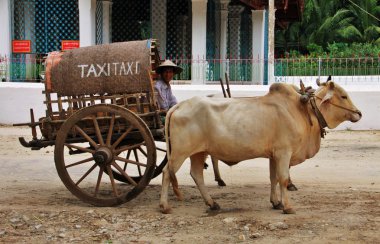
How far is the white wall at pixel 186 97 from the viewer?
15125 mm

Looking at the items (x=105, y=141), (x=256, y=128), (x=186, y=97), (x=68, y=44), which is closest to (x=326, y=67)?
(x=186, y=97)

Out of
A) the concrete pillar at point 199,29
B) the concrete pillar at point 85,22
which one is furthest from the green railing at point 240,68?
the concrete pillar at point 85,22

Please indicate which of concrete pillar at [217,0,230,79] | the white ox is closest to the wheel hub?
the white ox

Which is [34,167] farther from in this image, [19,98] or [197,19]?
[197,19]

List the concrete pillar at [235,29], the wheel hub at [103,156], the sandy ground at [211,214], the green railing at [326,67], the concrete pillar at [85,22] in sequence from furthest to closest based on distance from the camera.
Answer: the concrete pillar at [235,29] → the concrete pillar at [85,22] → the green railing at [326,67] → the wheel hub at [103,156] → the sandy ground at [211,214]

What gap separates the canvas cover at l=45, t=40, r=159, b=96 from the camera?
716 centimetres

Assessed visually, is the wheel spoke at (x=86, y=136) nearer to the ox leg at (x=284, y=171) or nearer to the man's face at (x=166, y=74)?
the man's face at (x=166, y=74)

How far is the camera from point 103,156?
697 cm

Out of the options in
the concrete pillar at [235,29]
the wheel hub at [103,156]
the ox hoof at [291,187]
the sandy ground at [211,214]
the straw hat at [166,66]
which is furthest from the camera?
the concrete pillar at [235,29]

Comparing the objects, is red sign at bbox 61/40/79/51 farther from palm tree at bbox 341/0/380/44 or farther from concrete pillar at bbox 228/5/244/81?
palm tree at bbox 341/0/380/44

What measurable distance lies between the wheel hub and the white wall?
829 centimetres

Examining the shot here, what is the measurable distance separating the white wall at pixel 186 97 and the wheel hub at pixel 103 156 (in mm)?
8285

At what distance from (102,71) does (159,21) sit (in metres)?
11.5

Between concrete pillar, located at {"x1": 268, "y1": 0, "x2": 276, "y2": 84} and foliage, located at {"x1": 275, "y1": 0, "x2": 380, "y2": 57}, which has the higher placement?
foliage, located at {"x1": 275, "y1": 0, "x2": 380, "y2": 57}
